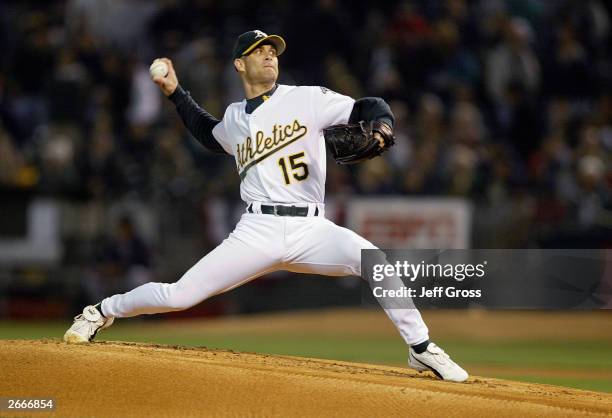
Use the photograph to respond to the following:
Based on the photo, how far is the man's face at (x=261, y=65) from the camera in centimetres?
546

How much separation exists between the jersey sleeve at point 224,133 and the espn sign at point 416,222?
6377 millimetres

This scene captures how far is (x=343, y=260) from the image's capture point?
5.22 m

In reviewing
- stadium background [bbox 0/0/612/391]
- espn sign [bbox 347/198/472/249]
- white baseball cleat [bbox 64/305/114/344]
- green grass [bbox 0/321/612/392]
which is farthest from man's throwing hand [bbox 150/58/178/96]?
espn sign [bbox 347/198/472/249]

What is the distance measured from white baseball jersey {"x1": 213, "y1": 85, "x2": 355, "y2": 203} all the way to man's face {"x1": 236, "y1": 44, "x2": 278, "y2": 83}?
16cm

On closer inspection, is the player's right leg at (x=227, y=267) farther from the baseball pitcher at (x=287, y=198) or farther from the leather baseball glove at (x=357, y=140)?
the leather baseball glove at (x=357, y=140)

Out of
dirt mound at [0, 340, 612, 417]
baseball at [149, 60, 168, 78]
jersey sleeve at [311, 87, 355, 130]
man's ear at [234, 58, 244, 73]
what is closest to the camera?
dirt mound at [0, 340, 612, 417]

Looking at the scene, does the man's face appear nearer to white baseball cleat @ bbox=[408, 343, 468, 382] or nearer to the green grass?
white baseball cleat @ bbox=[408, 343, 468, 382]

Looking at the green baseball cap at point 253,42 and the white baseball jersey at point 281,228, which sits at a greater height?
the green baseball cap at point 253,42

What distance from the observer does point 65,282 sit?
11.9 metres

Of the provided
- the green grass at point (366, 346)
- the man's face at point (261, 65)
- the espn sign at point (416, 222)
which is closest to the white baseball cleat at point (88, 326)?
the man's face at point (261, 65)

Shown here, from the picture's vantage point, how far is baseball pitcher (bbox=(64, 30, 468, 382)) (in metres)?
5.21

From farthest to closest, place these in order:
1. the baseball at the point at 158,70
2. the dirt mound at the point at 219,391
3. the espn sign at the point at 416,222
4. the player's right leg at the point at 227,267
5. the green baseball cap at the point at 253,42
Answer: the espn sign at the point at 416,222 → the baseball at the point at 158,70 → the green baseball cap at the point at 253,42 → the player's right leg at the point at 227,267 → the dirt mound at the point at 219,391

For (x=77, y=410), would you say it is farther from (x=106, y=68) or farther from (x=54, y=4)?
(x=54, y=4)

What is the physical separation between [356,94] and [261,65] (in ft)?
23.3
